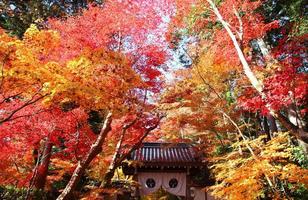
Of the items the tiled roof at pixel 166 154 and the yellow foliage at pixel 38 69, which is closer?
the yellow foliage at pixel 38 69

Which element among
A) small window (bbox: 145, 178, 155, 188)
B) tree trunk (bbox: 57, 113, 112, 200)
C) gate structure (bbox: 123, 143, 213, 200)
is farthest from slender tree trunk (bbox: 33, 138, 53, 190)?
small window (bbox: 145, 178, 155, 188)

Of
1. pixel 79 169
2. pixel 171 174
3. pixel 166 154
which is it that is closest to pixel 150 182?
pixel 171 174

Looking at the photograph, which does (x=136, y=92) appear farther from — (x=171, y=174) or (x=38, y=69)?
(x=38, y=69)

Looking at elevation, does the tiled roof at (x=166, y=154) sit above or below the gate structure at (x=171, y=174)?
above

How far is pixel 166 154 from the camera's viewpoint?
17.5 meters

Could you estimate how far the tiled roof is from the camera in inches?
641

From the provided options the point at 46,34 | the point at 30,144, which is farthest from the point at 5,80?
the point at 30,144

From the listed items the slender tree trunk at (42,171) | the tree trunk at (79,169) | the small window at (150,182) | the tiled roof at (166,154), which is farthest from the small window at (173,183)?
the tree trunk at (79,169)

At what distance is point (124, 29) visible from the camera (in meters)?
12.8

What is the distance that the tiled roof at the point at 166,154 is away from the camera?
1628 centimetres

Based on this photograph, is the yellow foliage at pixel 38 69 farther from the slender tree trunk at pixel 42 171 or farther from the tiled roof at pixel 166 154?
the tiled roof at pixel 166 154

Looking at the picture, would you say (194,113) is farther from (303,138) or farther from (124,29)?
(303,138)

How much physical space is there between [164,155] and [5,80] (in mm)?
11384

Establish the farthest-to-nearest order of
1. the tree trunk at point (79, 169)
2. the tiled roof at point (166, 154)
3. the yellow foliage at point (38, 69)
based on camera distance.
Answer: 1. the tiled roof at point (166, 154)
2. the tree trunk at point (79, 169)
3. the yellow foliage at point (38, 69)
